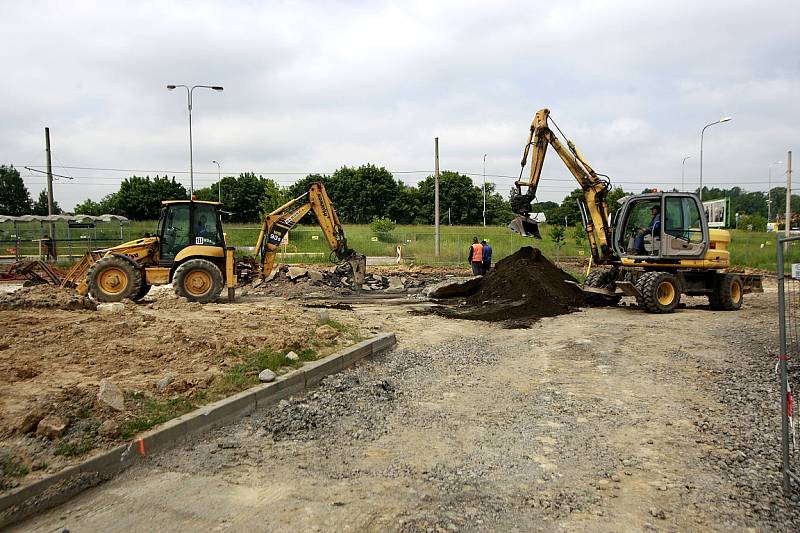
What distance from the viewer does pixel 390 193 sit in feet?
261

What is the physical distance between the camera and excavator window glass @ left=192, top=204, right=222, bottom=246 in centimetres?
1633

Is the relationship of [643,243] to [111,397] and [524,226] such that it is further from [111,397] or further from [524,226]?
[111,397]

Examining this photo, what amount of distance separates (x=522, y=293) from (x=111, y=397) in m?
11.7

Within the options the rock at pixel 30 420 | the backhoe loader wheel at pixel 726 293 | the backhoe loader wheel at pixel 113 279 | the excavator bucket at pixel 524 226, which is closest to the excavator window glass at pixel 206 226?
the backhoe loader wheel at pixel 113 279

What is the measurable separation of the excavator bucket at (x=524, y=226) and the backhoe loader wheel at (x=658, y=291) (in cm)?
332

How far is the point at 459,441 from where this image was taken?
5.87 metres

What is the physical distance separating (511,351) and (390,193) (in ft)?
230

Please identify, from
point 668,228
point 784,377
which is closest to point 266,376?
point 784,377

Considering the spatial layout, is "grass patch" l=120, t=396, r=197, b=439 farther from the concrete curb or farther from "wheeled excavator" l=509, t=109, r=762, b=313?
"wheeled excavator" l=509, t=109, r=762, b=313

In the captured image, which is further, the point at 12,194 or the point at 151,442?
the point at 12,194

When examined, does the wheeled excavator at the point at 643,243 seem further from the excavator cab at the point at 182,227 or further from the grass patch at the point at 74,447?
the grass patch at the point at 74,447

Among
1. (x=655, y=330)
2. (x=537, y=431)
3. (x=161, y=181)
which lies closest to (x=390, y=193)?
(x=161, y=181)

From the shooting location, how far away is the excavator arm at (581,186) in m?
17.2

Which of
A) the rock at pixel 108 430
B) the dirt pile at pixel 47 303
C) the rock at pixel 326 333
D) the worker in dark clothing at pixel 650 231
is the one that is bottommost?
the rock at pixel 108 430
